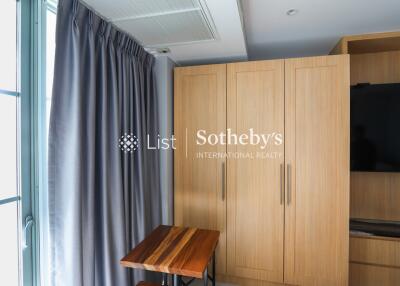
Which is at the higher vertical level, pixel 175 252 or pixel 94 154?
pixel 94 154

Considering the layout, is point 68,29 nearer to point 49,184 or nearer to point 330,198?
point 49,184

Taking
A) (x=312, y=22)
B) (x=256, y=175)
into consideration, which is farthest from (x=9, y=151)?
(x=312, y=22)

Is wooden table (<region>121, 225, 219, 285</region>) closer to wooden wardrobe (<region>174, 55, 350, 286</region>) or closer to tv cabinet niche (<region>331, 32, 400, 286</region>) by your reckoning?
wooden wardrobe (<region>174, 55, 350, 286</region>)

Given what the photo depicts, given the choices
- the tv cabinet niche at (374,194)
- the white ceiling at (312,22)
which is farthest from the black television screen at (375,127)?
the white ceiling at (312,22)

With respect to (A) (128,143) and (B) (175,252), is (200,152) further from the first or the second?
(B) (175,252)

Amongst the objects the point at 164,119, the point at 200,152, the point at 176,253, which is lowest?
the point at 176,253

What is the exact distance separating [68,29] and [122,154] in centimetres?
83

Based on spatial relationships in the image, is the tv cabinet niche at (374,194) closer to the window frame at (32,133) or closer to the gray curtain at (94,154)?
the gray curtain at (94,154)

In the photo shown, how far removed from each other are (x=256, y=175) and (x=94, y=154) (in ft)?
4.52

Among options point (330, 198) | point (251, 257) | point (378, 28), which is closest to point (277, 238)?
point (251, 257)

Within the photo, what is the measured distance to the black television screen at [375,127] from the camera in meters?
1.92

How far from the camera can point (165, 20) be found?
1496 millimetres

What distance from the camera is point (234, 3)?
1290 mm

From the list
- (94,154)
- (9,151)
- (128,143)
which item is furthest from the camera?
(128,143)
